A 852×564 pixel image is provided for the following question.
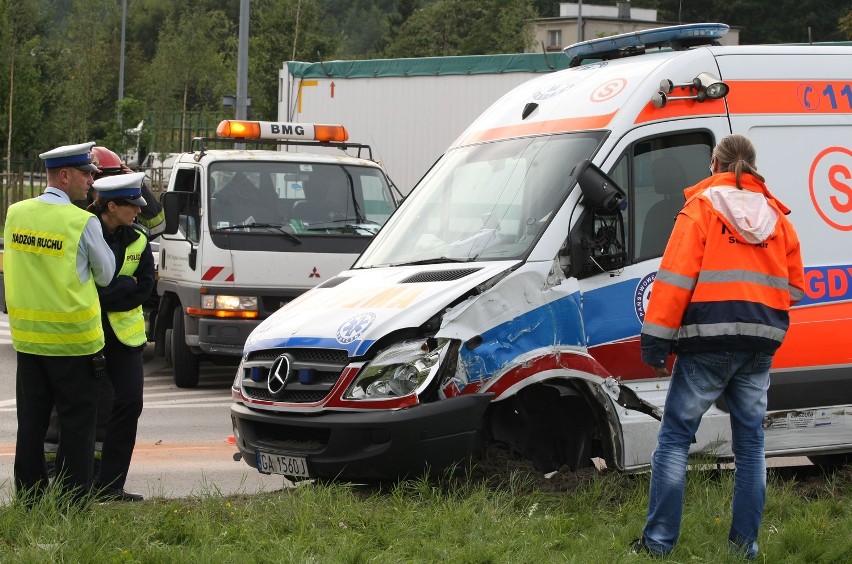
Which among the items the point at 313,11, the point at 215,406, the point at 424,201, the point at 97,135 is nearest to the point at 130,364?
the point at 424,201

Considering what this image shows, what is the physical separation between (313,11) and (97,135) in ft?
41.4

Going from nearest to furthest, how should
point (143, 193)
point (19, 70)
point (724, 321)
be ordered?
point (724, 321) < point (143, 193) < point (19, 70)

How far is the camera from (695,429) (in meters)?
5.64

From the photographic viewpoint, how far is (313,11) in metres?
31.4

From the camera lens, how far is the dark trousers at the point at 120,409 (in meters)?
6.84

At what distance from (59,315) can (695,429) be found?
2.92m

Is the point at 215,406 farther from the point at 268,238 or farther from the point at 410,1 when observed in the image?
the point at 410,1

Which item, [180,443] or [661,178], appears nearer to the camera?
[661,178]

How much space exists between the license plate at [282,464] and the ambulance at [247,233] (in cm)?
497

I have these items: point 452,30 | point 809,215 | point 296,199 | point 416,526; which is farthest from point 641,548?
point 452,30

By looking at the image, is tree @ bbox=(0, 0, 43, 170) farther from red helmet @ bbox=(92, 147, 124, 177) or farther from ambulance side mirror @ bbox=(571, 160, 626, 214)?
ambulance side mirror @ bbox=(571, 160, 626, 214)

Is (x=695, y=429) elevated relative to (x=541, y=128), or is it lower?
lower

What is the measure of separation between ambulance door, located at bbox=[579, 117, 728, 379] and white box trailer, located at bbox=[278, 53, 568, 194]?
41.3ft

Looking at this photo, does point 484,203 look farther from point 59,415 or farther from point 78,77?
point 78,77
